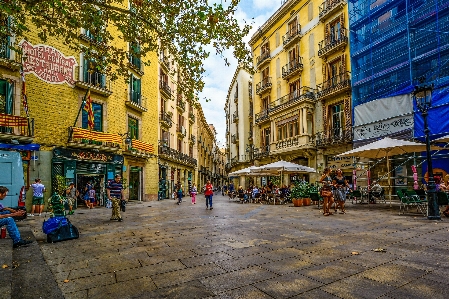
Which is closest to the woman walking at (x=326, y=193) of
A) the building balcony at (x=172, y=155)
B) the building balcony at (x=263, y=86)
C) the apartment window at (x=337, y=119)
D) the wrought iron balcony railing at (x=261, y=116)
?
the apartment window at (x=337, y=119)

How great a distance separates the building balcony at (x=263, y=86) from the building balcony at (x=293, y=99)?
1.89 m

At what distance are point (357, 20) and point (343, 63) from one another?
301cm

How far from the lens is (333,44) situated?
21.9m

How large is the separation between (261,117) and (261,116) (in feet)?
1.19

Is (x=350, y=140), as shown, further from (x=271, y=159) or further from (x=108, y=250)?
(x=108, y=250)

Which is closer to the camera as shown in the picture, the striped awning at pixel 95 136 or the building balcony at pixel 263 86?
the striped awning at pixel 95 136

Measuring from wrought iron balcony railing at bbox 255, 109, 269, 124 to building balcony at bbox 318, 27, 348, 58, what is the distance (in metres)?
9.03

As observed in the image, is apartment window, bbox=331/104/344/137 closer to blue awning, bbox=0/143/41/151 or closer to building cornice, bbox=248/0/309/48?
building cornice, bbox=248/0/309/48

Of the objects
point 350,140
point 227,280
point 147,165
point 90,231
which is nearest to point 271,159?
point 350,140

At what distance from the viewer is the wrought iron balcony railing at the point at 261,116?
3060 cm

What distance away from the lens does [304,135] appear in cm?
2336

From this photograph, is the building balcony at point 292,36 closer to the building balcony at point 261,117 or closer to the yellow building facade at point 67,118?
the building balcony at point 261,117

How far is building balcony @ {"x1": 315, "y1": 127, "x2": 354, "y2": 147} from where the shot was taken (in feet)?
66.5

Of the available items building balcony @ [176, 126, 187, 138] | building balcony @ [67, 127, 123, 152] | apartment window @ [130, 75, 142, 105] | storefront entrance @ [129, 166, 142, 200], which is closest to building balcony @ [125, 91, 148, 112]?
apartment window @ [130, 75, 142, 105]
